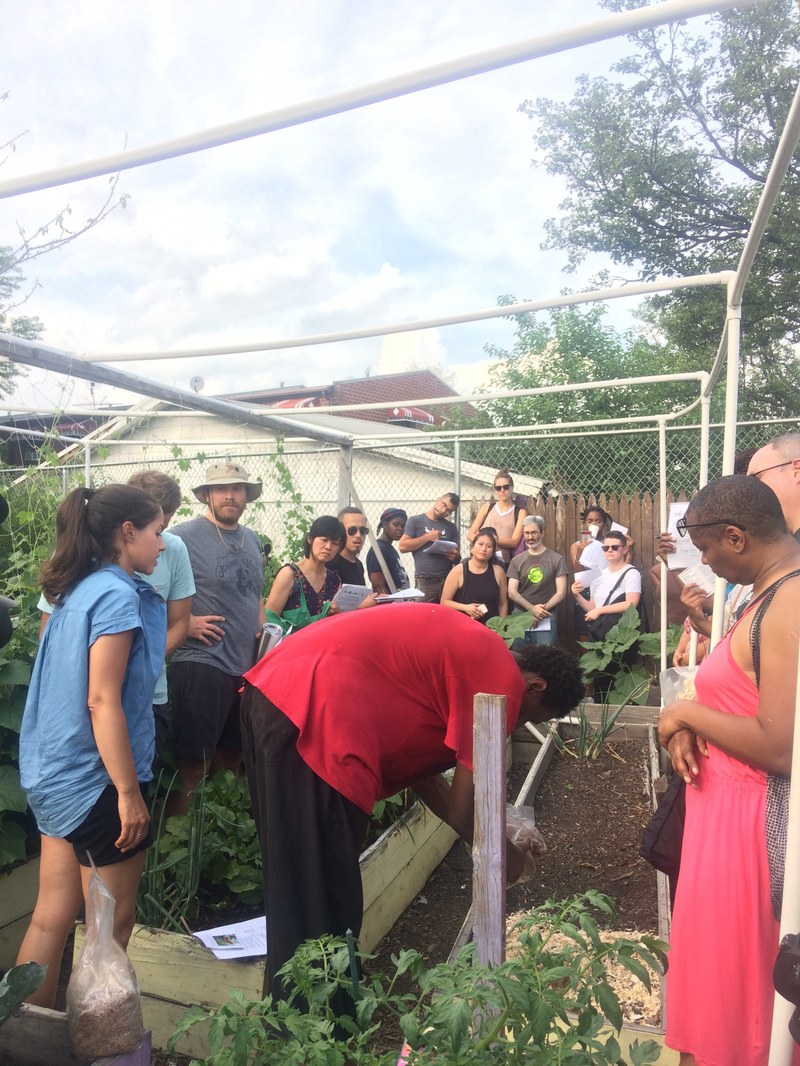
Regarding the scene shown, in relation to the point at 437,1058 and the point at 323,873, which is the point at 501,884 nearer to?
the point at 437,1058

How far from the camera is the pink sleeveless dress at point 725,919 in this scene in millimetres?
1775

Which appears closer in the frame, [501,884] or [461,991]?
[461,991]

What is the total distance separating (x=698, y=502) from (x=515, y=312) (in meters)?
1.75

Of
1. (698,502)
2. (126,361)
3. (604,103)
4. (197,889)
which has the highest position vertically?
(604,103)

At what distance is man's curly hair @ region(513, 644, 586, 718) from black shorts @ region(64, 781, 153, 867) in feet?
4.27

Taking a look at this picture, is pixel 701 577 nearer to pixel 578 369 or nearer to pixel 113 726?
pixel 113 726

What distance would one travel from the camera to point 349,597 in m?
4.90

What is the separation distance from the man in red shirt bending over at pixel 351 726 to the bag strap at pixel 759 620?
0.69 metres

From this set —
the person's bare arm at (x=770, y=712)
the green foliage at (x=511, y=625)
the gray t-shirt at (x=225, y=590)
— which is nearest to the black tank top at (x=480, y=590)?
the green foliage at (x=511, y=625)

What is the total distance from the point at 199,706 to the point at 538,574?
4.42 metres

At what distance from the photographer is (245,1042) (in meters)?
1.44

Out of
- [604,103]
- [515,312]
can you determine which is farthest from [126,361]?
[604,103]

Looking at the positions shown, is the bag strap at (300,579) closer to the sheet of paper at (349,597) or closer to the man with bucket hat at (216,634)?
the sheet of paper at (349,597)

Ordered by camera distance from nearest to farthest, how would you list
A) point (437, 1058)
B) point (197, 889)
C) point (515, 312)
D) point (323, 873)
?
point (437, 1058) < point (323, 873) < point (197, 889) < point (515, 312)
